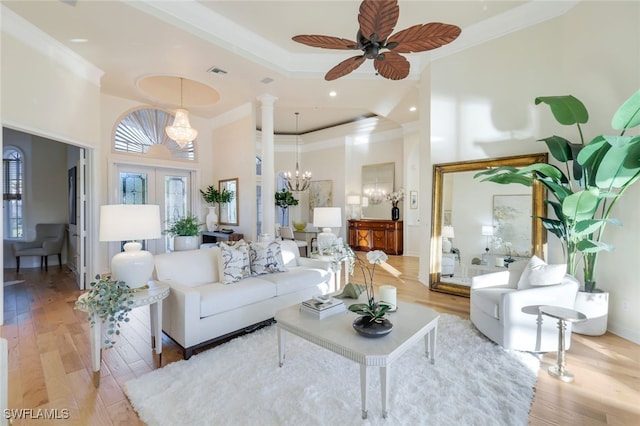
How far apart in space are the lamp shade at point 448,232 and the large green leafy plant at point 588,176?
4.19ft

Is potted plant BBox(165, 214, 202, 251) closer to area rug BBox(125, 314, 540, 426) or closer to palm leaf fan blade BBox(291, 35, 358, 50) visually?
area rug BBox(125, 314, 540, 426)

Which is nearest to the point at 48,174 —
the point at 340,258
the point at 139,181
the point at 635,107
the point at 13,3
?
the point at 139,181

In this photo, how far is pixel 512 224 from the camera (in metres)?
4.02

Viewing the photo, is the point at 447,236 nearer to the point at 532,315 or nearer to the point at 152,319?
the point at 532,315

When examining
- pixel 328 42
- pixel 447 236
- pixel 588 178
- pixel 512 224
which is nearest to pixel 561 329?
pixel 588 178

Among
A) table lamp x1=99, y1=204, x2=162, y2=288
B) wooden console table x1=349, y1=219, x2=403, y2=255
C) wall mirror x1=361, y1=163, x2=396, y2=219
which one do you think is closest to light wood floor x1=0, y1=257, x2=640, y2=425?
table lamp x1=99, y1=204, x2=162, y2=288

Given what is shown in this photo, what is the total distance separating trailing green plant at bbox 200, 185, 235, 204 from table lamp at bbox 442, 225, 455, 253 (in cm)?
461

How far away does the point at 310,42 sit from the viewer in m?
2.45

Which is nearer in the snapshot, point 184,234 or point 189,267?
point 189,267

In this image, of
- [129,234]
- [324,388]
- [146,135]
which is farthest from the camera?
[146,135]

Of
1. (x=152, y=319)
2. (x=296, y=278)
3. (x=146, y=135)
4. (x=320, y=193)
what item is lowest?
(x=152, y=319)

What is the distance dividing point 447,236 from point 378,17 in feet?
11.4

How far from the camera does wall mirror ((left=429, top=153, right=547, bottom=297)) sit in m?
3.88

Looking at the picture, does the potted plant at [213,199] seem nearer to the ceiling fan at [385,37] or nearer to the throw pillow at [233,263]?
the throw pillow at [233,263]
